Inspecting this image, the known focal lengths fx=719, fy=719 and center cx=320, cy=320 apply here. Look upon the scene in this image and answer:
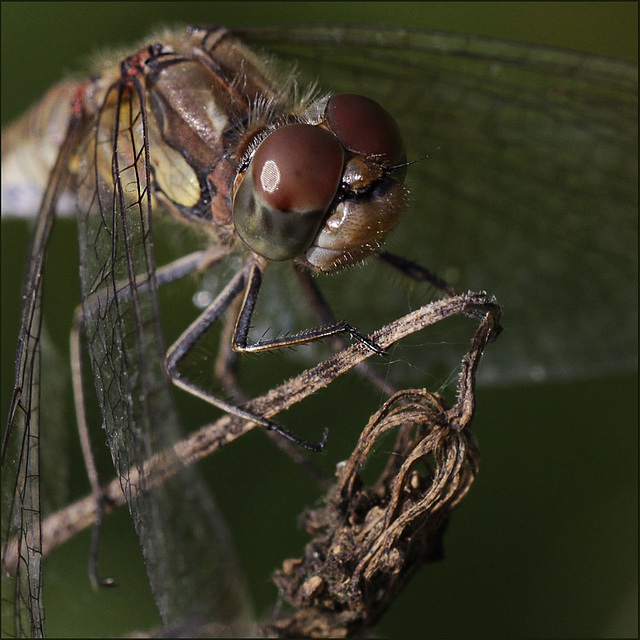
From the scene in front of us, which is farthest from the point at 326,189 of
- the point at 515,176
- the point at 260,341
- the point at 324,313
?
the point at 515,176

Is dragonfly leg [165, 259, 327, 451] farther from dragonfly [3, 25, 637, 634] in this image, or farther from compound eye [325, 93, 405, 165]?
compound eye [325, 93, 405, 165]

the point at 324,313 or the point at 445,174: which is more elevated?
the point at 445,174

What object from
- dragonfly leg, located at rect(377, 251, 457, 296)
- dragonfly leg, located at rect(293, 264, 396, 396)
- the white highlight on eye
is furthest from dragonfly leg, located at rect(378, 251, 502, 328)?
the white highlight on eye

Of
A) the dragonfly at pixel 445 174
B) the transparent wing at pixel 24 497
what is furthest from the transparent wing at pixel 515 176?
the transparent wing at pixel 24 497

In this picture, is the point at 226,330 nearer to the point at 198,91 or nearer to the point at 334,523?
the point at 198,91

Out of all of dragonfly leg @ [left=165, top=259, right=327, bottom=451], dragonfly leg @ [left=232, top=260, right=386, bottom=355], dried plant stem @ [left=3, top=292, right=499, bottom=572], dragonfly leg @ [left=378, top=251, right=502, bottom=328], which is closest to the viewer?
dried plant stem @ [left=3, top=292, right=499, bottom=572]

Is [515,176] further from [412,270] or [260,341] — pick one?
[260,341]
